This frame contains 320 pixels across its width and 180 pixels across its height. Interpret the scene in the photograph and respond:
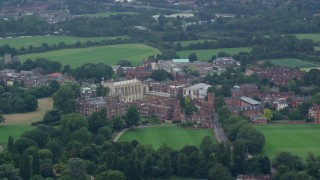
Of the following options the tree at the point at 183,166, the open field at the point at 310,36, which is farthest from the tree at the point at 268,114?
the open field at the point at 310,36

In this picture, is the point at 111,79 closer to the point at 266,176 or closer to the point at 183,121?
the point at 183,121

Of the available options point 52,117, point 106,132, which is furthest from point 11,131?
point 106,132

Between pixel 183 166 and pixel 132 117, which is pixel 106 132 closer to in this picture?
pixel 132 117

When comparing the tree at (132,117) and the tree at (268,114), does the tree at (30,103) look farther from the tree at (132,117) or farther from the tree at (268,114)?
the tree at (268,114)

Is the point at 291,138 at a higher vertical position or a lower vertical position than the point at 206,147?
lower

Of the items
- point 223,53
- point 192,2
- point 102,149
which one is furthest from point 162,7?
point 102,149

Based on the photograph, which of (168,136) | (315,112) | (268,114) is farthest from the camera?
(268,114)
